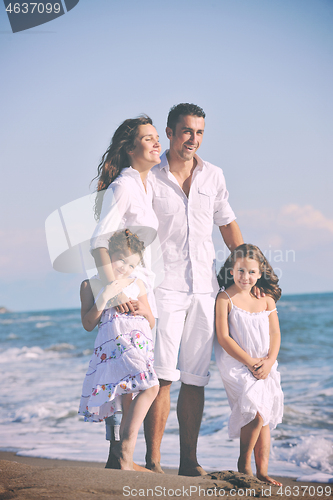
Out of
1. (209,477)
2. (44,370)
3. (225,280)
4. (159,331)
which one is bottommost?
(44,370)

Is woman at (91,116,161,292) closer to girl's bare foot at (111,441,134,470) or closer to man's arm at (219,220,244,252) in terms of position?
man's arm at (219,220,244,252)

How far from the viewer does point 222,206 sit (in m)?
3.23

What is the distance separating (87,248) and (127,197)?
39 cm

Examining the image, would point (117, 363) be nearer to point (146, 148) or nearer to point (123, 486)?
point (123, 486)

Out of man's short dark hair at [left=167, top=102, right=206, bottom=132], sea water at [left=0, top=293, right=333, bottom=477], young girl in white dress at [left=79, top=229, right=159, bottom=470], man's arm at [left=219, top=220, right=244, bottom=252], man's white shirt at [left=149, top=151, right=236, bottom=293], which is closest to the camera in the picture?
young girl in white dress at [left=79, top=229, right=159, bottom=470]

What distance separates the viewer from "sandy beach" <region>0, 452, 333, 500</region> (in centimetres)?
189

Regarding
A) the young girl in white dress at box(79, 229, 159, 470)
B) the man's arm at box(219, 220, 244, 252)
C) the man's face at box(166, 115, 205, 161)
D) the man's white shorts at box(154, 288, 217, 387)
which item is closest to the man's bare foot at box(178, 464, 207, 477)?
the man's white shorts at box(154, 288, 217, 387)

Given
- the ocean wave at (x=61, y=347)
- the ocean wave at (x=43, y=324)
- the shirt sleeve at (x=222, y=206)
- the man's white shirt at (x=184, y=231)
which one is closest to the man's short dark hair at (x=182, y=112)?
the man's white shirt at (x=184, y=231)

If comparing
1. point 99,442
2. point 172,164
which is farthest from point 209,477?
point 99,442

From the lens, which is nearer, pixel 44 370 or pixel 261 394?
pixel 261 394

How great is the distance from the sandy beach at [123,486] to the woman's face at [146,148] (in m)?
1.76

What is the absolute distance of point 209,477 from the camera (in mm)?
2139

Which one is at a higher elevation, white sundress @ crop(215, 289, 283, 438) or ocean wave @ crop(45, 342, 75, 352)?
white sundress @ crop(215, 289, 283, 438)

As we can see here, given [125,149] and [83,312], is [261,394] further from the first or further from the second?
[125,149]
